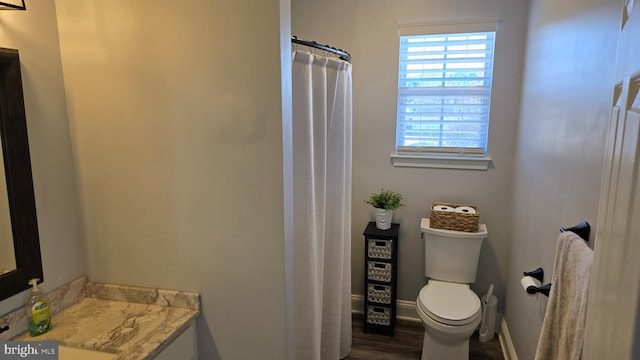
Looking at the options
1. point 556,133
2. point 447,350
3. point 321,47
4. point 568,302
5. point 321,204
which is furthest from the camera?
point 447,350

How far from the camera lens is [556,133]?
5.56 ft

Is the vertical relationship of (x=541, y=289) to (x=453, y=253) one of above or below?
above

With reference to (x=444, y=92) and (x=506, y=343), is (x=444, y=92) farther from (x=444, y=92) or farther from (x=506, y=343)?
(x=506, y=343)

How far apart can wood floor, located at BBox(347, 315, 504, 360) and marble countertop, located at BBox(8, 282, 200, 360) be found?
4.69 ft

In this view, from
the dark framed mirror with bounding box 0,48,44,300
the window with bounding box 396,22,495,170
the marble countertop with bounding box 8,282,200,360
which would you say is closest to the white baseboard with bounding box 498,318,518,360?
the window with bounding box 396,22,495,170

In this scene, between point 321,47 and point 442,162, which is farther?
point 442,162

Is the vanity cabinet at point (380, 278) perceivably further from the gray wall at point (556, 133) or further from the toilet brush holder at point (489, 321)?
the gray wall at point (556, 133)

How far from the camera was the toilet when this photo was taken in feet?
7.28

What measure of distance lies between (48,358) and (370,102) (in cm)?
238

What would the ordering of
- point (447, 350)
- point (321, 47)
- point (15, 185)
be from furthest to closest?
point (447, 350) < point (321, 47) < point (15, 185)

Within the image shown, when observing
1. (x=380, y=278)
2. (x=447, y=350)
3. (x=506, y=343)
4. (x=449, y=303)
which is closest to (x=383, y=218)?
(x=380, y=278)

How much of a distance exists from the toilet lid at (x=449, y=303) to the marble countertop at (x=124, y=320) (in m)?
1.42

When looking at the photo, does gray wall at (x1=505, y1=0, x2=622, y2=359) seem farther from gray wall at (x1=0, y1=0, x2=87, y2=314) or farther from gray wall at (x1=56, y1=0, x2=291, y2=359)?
gray wall at (x1=0, y1=0, x2=87, y2=314)

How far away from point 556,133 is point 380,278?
1.56 metres
